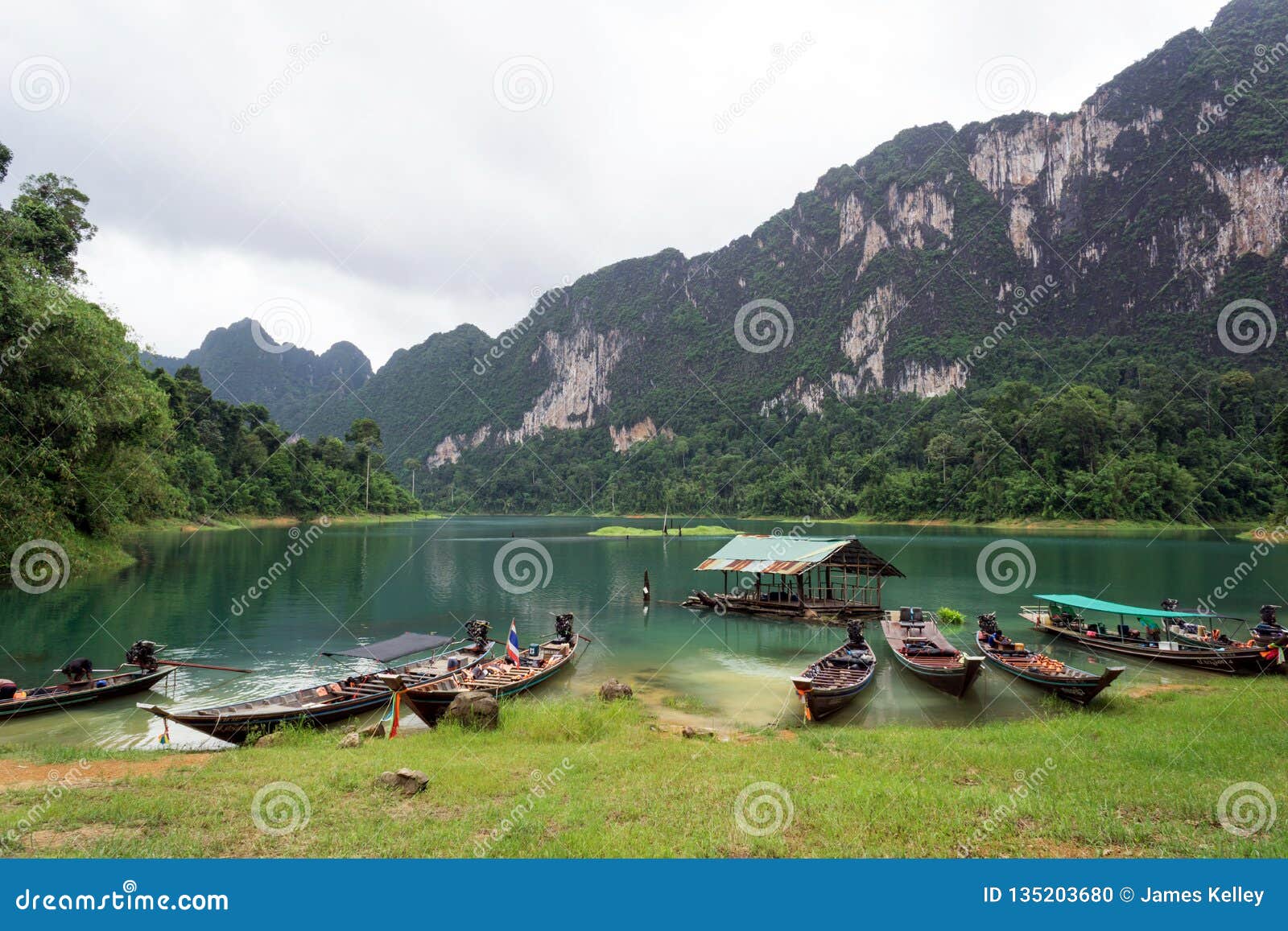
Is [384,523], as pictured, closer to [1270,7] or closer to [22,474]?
[22,474]

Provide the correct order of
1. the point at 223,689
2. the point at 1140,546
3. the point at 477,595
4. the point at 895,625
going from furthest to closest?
the point at 1140,546 < the point at 477,595 < the point at 895,625 < the point at 223,689

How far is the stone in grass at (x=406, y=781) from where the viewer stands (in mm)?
6941

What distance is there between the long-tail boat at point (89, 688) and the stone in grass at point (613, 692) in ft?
30.6

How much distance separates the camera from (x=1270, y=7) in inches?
4665

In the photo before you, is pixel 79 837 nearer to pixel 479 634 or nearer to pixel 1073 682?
pixel 479 634

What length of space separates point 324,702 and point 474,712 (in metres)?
2.87

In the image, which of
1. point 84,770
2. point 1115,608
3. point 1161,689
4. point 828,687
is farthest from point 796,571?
point 84,770

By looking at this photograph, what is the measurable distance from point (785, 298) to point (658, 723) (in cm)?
16001

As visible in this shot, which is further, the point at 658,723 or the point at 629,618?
the point at 629,618

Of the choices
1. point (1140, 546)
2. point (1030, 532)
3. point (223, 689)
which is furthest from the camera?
point (1030, 532)

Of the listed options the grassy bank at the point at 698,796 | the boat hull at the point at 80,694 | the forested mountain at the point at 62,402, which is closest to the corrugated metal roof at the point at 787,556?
the grassy bank at the point at 698,796

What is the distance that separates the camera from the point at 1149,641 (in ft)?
58.2

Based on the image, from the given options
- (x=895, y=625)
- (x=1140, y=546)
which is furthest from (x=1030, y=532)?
(x=895, y=625)

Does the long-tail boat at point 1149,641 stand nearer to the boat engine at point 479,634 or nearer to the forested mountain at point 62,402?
the boat engine at point 479,634
